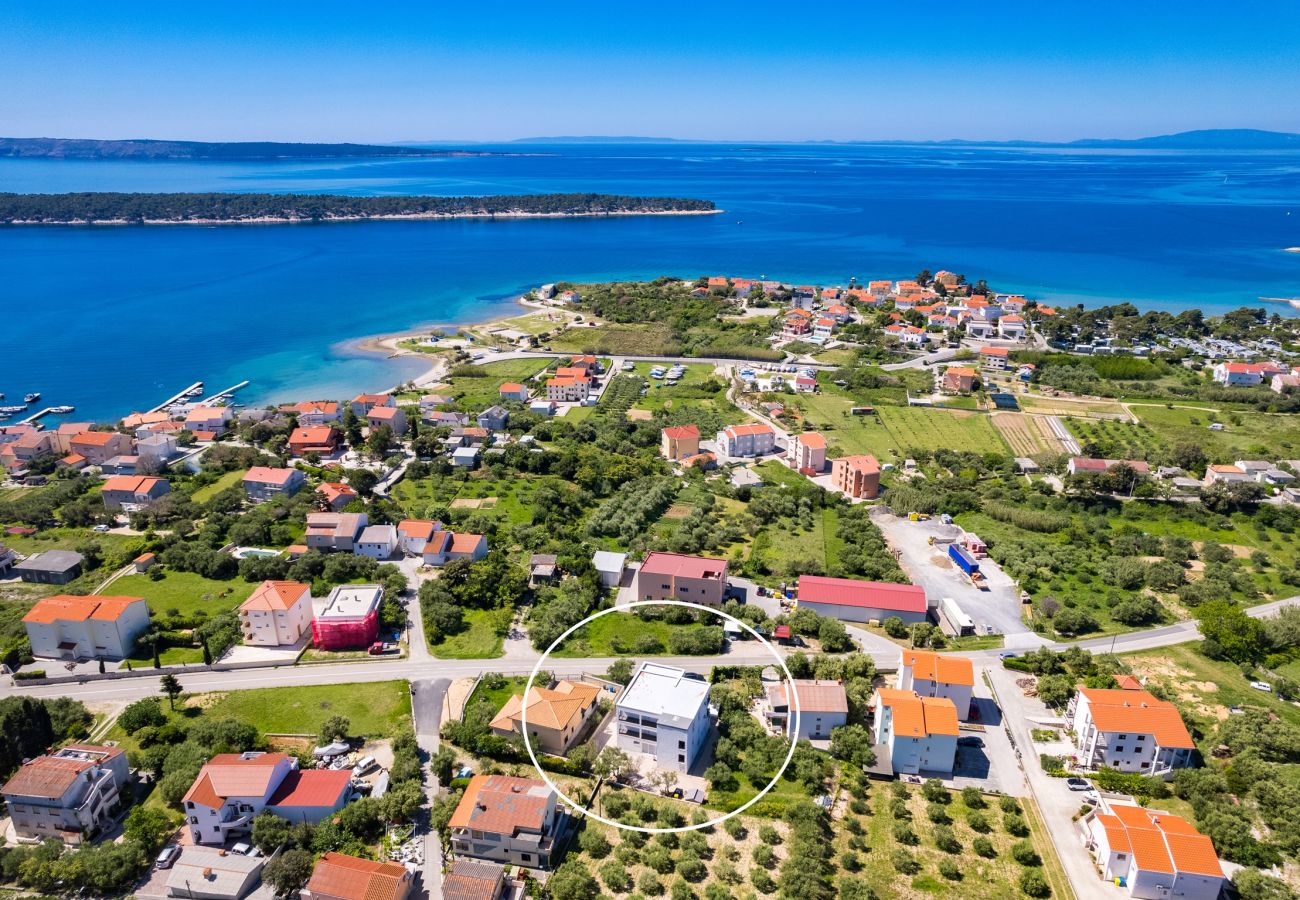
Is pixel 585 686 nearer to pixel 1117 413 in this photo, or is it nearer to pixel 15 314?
pixel 1117 413

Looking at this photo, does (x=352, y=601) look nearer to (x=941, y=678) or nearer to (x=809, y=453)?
(x=941, y=678)

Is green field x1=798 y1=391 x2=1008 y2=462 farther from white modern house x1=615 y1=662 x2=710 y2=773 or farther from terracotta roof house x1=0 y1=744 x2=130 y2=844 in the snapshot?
terracotta roof house x1=0 y1=744 x2=130 y2=844

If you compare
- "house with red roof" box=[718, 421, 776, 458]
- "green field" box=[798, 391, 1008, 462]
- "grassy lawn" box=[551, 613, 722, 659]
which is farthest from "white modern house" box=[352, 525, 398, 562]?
"green field" box=[798, 391, 1008, 462]

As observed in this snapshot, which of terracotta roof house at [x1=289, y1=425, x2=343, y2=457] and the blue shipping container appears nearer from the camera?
the blue shipping container

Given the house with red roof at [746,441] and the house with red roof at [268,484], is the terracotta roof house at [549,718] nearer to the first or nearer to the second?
the house with red roof at [268,484]

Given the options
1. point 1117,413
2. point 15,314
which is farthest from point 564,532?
point 15,314

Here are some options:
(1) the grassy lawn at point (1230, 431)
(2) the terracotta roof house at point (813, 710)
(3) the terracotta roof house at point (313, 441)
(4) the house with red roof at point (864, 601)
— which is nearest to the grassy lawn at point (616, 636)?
(4) the house with red roof at point (864, 601)
